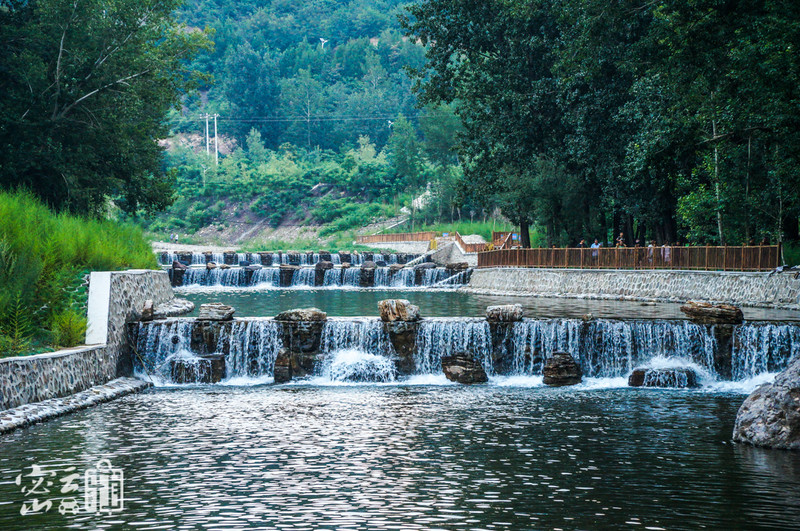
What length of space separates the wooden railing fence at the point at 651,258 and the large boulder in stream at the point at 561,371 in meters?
15.4

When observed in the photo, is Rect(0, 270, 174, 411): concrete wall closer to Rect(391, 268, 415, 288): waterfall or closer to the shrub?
the shrub

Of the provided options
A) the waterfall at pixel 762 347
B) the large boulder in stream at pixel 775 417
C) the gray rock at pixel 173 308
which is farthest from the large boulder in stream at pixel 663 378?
the gray rock at pixel 173 308

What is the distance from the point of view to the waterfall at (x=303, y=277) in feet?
185

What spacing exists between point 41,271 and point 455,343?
34.9ft

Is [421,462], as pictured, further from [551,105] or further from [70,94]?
[551,105]

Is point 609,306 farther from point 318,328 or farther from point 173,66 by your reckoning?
point 173,66

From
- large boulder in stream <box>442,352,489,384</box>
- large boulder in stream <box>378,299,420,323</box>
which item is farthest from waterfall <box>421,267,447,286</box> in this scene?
large boulder in stream <box>442,352,489,384</box>

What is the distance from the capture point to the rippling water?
10.2m

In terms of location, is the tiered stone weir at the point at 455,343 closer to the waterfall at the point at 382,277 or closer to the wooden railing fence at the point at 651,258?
the wooden railing fence at the point at 651,258

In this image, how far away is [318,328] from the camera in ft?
78.4

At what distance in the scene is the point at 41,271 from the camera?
20.8 meters

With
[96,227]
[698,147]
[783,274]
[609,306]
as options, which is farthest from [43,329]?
[698,147]

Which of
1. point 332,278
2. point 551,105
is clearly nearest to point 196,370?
point 551,105

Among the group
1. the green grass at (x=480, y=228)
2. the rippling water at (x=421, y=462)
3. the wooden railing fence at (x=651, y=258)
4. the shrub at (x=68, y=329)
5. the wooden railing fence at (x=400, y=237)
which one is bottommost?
the rippling water at (x=421, y=462)
